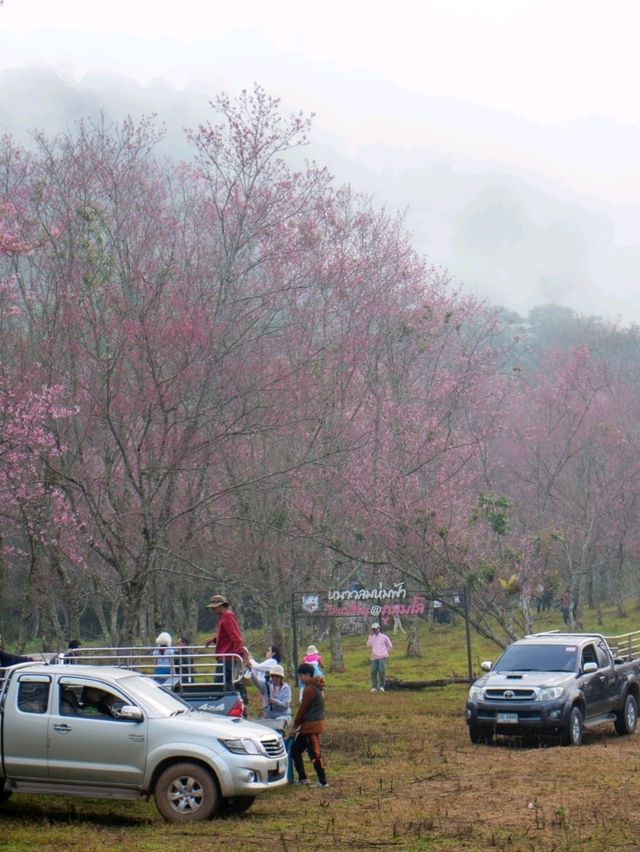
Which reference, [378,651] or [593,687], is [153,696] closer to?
[593,687]

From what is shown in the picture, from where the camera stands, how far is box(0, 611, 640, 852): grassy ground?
10.0m

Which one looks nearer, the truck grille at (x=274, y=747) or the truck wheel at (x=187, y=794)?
the truck wheel at (x=187, y=794)

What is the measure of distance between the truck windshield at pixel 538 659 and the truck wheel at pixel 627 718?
5.69 feet

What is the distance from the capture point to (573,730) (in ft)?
54.7

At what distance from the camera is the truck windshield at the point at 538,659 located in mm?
17578

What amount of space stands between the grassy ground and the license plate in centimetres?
42

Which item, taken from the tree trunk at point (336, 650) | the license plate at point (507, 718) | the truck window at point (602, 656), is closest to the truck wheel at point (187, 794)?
the license plate at point (507, 718)

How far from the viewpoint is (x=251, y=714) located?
67.4 ft

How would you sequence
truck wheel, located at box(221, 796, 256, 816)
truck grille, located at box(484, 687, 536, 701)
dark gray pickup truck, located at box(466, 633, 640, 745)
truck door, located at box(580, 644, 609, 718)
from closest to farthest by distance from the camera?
truck wheel, located at box(221, 796, 256, 816)
dark gray pickup truck, located at box(466, 633, 640, 745)
truck grille, located at box(484, 687, 536, 701)
truck door, located at box(580, 644, 609, 718)

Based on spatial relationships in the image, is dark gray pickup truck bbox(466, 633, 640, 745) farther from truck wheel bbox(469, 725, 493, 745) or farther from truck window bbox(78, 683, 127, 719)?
truck window bbox(78, 683, 127, 719)

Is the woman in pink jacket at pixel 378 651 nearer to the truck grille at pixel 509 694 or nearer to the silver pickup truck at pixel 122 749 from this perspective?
the truck grille at pixel 509 694

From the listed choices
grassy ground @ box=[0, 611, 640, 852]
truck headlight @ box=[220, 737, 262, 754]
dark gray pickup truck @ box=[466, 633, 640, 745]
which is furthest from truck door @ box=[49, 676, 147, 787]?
dark gray pickup truck @ box=[466, 633, 640, 745]

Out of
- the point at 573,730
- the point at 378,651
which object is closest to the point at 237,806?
the point at 573,730

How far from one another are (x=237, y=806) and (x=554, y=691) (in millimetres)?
6559
